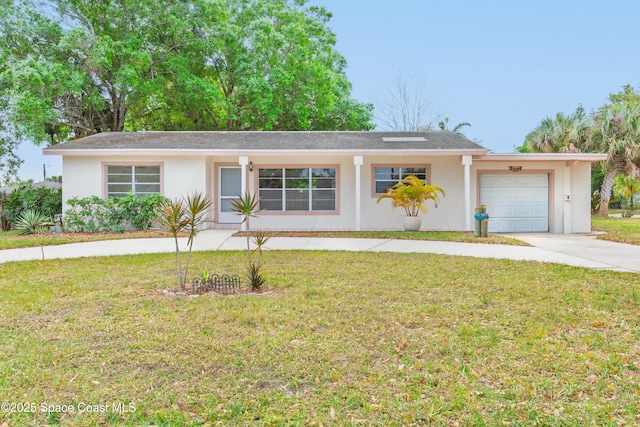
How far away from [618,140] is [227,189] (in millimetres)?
19693

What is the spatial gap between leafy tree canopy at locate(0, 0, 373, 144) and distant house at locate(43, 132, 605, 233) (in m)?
5.03

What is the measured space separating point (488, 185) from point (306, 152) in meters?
6.31

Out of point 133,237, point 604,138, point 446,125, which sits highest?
point 446,125

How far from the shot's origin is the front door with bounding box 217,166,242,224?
46.6ft

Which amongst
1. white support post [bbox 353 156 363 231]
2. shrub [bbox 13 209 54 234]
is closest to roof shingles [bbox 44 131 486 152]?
white support post [bbox 353 156 363 231]

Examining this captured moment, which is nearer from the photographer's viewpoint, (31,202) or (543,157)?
(543,157)

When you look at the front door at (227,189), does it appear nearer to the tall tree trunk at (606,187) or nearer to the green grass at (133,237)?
the green grass at (133,237)

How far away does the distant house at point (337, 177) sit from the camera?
13047 mm

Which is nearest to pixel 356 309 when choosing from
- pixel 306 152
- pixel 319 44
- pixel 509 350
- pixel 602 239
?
pixel 509 350

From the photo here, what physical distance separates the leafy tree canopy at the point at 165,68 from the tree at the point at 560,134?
33.1 feet

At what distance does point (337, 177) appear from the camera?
46.0ft

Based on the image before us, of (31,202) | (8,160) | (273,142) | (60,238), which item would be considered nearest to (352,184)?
(273,142)

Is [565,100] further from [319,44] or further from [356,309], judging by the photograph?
[356,309]

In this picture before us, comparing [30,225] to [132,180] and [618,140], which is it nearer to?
[132,180]
